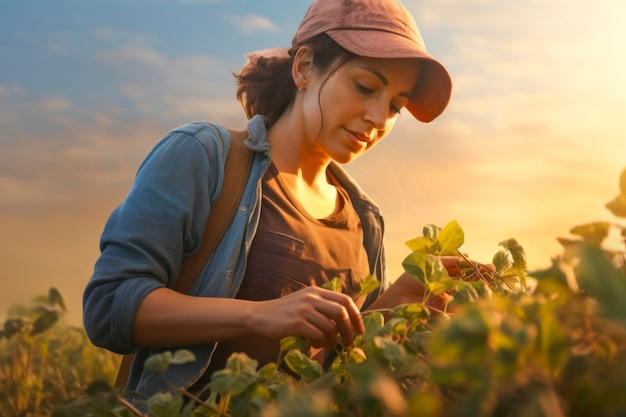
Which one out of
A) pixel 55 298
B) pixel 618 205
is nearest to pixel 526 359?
pixel 618 205

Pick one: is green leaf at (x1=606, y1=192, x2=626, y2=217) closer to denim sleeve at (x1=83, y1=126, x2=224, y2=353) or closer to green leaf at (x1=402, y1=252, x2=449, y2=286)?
green leaf at (x1=402, y1=252, x2=449, y2=286)

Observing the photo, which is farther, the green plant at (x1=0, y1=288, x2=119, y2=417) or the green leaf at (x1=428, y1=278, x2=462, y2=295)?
the green plant at (x1=0, y1=288, x2=119, y2=417)

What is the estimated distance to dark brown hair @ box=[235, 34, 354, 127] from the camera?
2.39 metres

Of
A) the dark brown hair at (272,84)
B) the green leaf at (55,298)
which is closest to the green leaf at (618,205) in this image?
the dark brown hair at (272,84)

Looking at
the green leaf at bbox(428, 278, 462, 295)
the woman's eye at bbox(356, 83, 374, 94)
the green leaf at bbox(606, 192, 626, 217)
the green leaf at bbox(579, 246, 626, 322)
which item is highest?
the woman's eye at bbox(356, 83, 374, 94)

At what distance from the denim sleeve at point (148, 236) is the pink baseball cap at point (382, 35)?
20.8 inches

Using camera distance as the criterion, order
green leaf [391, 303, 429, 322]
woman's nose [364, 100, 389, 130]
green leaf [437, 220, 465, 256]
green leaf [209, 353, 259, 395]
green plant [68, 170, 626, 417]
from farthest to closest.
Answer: woman's nose [364, 100, 389, 130]
green leaf [437, 220, 465, 256]
green leaf [391, 303, 429, 322]
green leaf [209, 353, 259, 395]
green plant [68, 170, 626, 417]

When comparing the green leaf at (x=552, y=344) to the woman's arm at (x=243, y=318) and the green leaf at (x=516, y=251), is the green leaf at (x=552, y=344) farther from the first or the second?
the green leaf at (x=516, y=251)

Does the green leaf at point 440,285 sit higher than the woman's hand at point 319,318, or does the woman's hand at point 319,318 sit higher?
the green leaf at point 440,285

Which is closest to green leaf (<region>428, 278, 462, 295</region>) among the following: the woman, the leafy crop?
the leafy crop

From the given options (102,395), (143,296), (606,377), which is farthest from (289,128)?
(606,377)

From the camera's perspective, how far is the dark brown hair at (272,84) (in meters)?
2.39

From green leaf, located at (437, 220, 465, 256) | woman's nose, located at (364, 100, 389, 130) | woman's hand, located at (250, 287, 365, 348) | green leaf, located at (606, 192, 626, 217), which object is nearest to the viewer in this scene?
green leaf, located at (606, 192, 626, 217)

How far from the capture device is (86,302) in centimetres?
198
